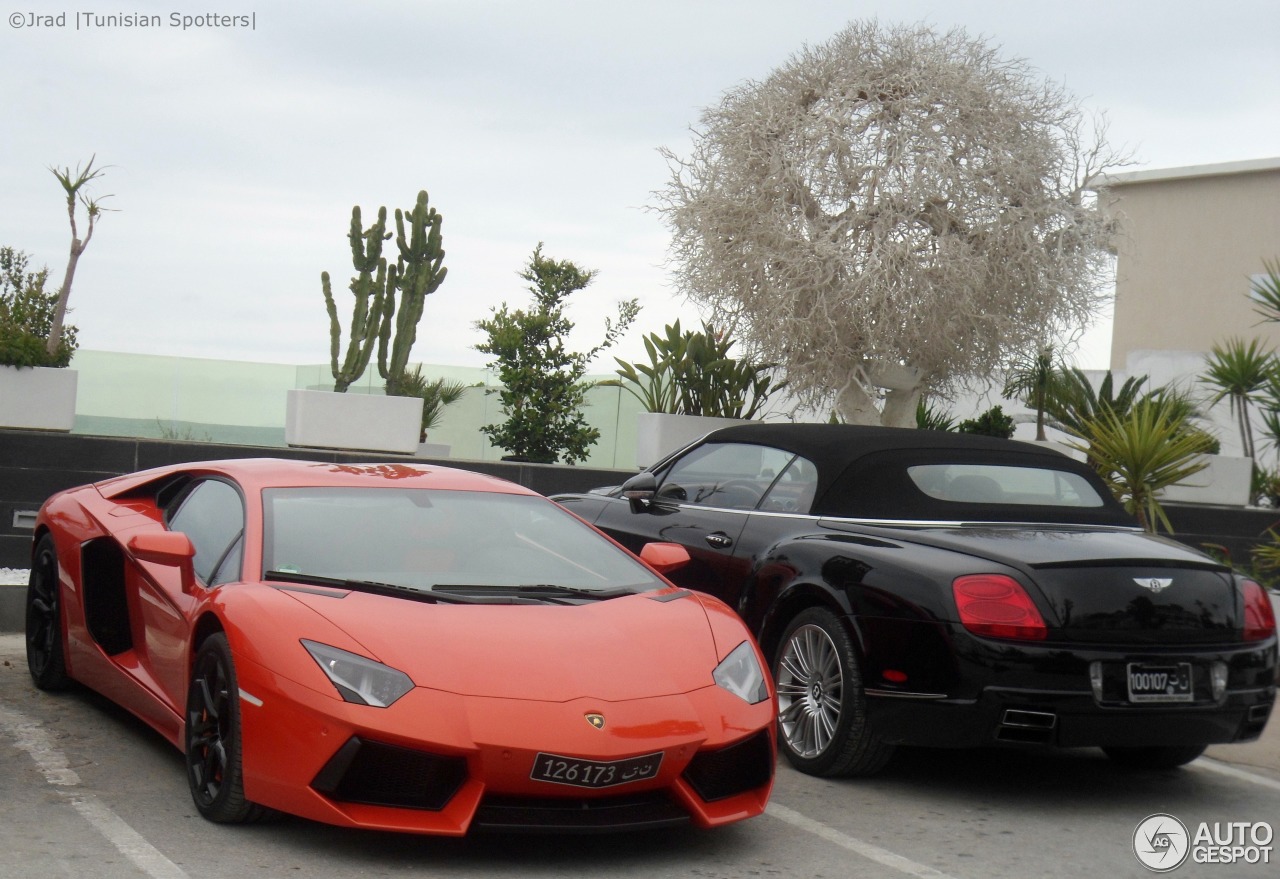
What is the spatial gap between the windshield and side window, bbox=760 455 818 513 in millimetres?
1209

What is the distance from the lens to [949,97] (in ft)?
49.3

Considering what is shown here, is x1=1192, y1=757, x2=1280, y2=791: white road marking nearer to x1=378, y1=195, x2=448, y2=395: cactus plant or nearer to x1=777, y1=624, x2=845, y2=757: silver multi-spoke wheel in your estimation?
x1=777, y1=624, x2=845, y2=757: silver multi-spoke wheel

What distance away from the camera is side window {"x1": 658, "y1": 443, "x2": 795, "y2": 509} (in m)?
6.84

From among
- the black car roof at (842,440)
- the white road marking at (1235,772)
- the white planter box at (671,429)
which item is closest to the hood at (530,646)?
the black car roof at (842,440)

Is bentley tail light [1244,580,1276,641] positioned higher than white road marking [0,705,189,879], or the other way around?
bentley tail light [1244,580,1276,641]

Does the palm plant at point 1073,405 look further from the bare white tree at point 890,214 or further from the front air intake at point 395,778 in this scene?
the front air intake at point 395,778

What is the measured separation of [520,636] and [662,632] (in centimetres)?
50

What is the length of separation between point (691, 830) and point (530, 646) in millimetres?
911

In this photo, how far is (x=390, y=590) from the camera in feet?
15.4

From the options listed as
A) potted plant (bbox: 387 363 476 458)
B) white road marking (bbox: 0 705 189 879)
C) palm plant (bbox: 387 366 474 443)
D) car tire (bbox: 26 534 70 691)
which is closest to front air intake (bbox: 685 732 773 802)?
white road marking (bbox: 0 705 189 879)

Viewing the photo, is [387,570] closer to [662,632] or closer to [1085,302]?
[662,632]

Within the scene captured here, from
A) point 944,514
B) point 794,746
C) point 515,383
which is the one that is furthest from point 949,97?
point 794,746

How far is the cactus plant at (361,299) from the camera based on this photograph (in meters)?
15.5

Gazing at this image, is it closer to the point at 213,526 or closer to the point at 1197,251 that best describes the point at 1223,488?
the point at 1197,251
